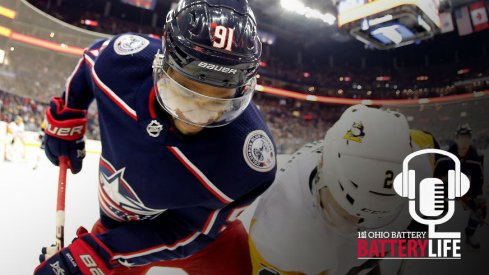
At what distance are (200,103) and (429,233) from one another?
64cm

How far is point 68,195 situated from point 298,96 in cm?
106

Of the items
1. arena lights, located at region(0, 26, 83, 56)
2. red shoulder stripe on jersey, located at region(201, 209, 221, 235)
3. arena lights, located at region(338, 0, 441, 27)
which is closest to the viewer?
red shoulder stripe on jersey, located at region(201, 209, 221, 235)

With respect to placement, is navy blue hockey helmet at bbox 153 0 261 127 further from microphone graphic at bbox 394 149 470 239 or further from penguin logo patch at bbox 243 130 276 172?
microphone graphic at bbox 394 149 470 239

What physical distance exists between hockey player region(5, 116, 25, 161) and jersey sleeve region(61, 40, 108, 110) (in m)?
1.06

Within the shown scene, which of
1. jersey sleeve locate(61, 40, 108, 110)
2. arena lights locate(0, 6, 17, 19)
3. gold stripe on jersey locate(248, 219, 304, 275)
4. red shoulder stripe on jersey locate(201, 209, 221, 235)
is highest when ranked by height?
arena lights locate(0, 6, 17, 19)

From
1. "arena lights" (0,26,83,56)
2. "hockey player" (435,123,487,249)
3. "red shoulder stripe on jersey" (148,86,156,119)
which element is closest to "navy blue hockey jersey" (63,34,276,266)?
"red shoulder stripe on jersey" (148,86,156,119)

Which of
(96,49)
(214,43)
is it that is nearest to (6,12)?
(96,49)

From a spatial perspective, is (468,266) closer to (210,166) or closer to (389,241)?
(389,241)

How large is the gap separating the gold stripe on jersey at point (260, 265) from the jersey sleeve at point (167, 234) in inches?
3.9

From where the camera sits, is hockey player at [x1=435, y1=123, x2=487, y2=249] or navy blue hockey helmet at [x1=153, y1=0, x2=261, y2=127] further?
hockey player at [x1=435, y1=123, x2=487, y2=249]

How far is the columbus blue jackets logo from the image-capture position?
897 millimetres

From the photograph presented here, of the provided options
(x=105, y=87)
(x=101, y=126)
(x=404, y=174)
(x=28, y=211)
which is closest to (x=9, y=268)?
(x=28, y=211)

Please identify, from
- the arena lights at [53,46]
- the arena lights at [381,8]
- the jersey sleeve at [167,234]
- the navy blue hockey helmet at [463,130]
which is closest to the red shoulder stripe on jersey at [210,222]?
the jersey sleeve at [167,234]

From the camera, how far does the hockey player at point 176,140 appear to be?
68 cm
